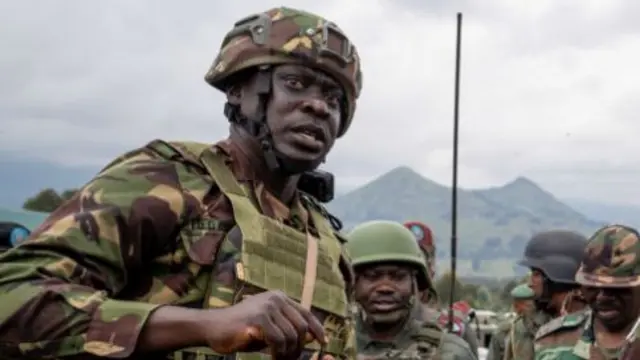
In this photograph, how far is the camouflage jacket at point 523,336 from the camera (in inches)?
350

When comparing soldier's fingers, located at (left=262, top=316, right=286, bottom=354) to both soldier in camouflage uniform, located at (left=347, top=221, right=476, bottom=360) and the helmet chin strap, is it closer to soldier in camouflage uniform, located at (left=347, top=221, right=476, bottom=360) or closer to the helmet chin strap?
the helmet chin strap

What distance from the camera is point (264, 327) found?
226 cm

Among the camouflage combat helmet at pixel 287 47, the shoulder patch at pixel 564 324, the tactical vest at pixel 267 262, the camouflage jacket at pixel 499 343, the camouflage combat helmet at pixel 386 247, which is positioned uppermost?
the camouflage combat helmet at pixel 287 47

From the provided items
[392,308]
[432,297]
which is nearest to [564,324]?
[392,308]

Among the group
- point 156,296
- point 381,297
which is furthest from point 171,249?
point 381,297

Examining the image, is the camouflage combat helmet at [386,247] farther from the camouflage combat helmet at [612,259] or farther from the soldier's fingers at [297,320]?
the soldier's fingers at [297,320]

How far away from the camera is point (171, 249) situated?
2.84 metres

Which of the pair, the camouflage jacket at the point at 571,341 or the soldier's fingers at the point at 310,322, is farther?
the camouflage jacket at the point at 571,341

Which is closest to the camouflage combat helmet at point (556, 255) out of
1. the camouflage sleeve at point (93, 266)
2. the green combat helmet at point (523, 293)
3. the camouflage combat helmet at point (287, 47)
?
the green combat helmet at point (523, 293)

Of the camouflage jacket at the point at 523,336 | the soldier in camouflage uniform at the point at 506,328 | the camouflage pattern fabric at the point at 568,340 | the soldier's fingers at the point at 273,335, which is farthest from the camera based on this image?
the soldier in camouflage uniform at the point at 506,328

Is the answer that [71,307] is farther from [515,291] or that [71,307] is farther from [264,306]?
[515,291]

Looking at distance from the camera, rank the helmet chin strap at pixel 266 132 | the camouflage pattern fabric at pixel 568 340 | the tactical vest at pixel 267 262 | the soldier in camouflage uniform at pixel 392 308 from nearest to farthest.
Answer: the tactical vest at pixel 267 262 → the helmet chin strap at pixel 266 132 → the soldier in camouflage uniform at pixel 392 308 → the camouflage pattern fabric at pixel 568 340

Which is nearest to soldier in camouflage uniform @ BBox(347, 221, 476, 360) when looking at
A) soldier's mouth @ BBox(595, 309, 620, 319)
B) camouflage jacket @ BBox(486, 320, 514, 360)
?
soldier's mouth @ BBox(595, 309, 620, 319)

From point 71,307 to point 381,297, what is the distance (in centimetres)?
413
